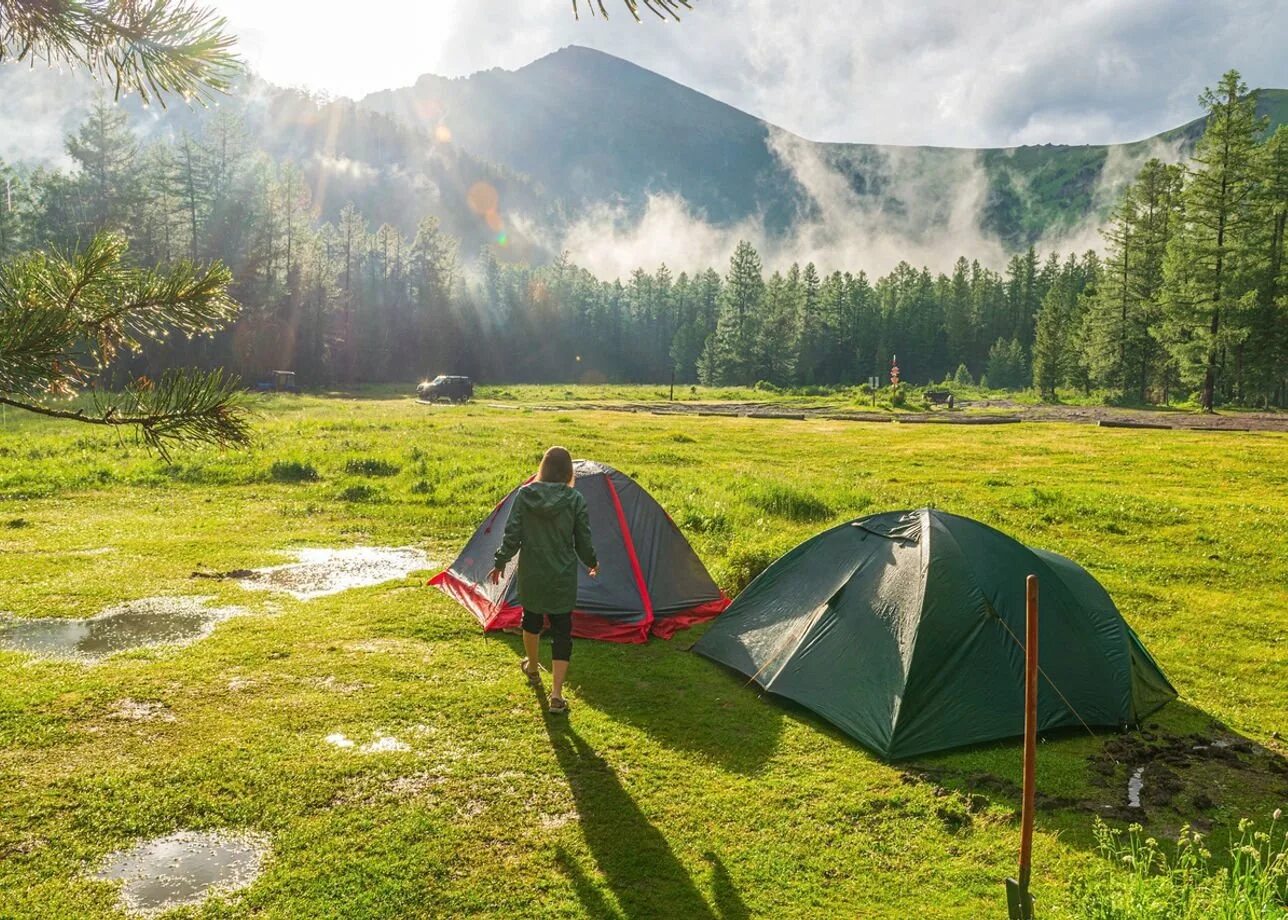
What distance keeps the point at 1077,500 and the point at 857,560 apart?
1261cm

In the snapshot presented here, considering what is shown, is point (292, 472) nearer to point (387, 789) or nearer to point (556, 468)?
point (556, 468)

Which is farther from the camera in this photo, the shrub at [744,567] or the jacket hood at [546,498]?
the shrub at [744,567]

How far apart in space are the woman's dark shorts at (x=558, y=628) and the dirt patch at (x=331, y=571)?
4.82 meters

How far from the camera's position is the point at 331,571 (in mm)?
12867

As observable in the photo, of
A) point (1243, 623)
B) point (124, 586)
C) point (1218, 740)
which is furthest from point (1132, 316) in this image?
point (124, 586)

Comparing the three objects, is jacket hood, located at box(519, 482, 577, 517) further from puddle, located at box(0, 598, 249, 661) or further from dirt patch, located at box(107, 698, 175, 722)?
puddle, located at box(0, 598, 249, 661)

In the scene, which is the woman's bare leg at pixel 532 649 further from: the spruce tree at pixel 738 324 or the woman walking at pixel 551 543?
the spruce tree at pixel 738 324

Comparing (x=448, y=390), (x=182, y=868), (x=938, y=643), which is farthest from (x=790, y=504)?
(x=448, y=390)

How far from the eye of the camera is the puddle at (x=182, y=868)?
4832mm

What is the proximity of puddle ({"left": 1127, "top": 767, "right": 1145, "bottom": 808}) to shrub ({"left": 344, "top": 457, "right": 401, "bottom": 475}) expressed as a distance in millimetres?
18511

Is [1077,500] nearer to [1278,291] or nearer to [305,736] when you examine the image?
[305,736]

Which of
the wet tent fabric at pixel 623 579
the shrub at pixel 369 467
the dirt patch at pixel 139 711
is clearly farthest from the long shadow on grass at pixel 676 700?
the shrub at pixel 369 467

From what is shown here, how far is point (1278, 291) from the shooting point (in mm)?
51969

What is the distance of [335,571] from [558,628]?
259 inches
